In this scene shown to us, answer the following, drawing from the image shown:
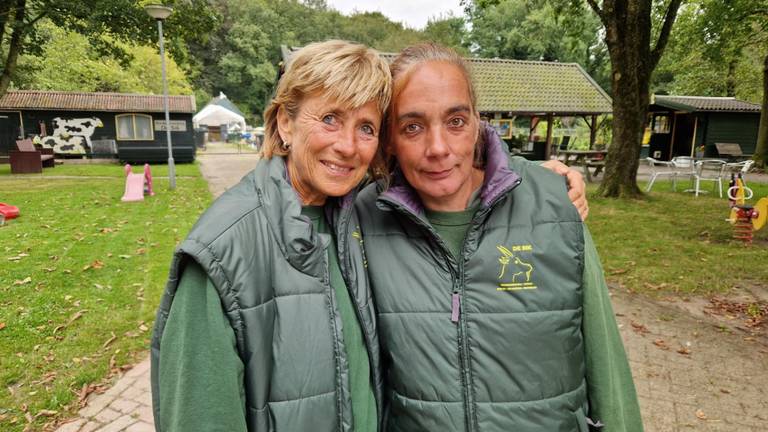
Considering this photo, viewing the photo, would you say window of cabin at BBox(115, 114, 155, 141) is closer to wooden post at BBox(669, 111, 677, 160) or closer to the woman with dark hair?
the woman with dark hair

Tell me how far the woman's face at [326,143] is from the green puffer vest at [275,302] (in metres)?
0.14

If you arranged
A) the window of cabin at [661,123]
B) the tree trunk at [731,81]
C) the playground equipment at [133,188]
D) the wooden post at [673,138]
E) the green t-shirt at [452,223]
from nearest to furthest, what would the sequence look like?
the green t-shirt at [452,223] → the playground equipment at [133,188] → the wooden post at [673,138] → the window of cabin at [661,123] → the tree trunk at [731,81]

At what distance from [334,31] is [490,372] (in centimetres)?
7995

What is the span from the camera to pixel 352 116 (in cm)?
160

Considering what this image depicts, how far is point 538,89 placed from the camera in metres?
23.0

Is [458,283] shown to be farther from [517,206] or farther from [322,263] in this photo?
[322,263]

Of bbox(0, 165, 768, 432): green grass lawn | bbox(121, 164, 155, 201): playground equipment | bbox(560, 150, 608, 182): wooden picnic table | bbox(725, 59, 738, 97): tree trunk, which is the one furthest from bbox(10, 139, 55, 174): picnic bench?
bbox(725, 59, 738, 97): tree trunk

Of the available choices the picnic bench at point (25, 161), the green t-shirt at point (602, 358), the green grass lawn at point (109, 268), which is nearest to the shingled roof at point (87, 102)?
the picnic bench at point (25, 161)

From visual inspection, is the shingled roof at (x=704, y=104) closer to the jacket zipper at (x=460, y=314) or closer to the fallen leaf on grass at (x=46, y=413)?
the jacket zipper at (x=460, y=314)

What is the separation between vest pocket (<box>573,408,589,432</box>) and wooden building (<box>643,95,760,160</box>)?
27.8 metres

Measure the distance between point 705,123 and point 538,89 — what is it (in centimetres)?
1016

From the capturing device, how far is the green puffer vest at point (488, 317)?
1.54m

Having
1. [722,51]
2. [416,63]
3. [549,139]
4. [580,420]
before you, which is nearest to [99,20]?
[416,63]

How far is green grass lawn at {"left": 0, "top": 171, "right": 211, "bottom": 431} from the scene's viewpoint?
3924mm
